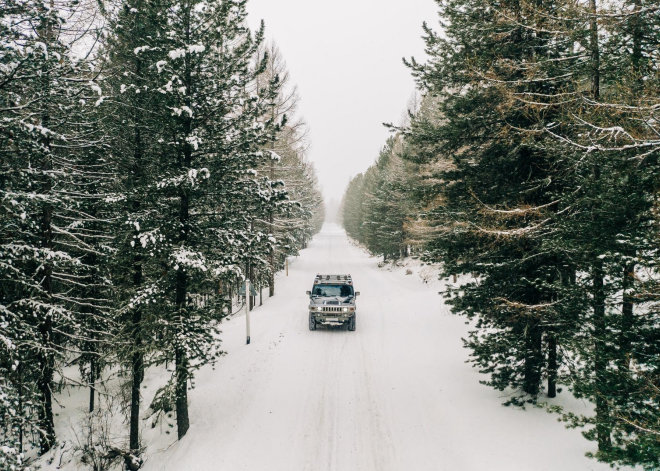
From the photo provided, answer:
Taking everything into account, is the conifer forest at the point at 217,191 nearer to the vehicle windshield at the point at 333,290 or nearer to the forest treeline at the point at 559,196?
the forest treeline at the point at 559,196

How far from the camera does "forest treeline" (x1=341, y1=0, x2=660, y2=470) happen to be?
14.6 feet

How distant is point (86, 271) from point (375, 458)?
9049 mm

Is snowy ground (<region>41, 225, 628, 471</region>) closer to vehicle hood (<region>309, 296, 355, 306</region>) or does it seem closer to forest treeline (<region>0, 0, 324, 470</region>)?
vehicle hood (<region>309, 296, 355, 306</region>)

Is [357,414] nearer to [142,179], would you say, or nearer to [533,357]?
[533,357]

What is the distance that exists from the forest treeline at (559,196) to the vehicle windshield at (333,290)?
6747mm

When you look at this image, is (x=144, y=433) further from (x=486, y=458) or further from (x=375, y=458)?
(x=486, y=458)

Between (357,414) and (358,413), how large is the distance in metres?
0.05

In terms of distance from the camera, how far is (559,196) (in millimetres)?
6629

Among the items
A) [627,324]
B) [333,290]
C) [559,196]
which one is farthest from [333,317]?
[627,324]

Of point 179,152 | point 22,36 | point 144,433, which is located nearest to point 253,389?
point 144,433

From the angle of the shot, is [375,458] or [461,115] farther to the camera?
[461,115]

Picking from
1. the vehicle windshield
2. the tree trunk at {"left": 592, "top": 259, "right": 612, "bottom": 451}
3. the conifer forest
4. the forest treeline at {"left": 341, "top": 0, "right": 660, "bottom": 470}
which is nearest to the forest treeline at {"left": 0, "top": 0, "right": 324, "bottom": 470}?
the conifer forest

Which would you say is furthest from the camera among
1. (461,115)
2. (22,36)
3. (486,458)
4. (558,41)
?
(461,115)

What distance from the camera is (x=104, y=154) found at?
29.8ft
